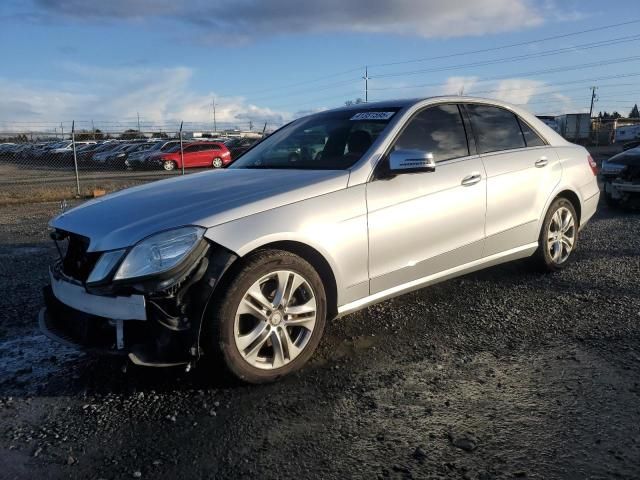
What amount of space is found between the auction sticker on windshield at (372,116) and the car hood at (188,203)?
2.47ft

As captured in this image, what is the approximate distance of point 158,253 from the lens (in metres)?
2.88

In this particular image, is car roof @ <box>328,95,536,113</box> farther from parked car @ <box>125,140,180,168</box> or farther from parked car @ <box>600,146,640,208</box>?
parked car @ <box>125,140,180,168</box>

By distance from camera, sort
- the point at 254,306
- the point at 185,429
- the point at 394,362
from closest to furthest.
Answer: the point at 185,429 < the point at 254,306 < the point at 394,362

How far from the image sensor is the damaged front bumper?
2.85 m

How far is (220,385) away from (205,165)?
26.0m

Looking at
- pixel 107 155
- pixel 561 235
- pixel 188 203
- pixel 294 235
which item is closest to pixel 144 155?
pixel 107 155

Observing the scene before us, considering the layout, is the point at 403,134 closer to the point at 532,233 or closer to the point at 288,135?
the point at 288,135

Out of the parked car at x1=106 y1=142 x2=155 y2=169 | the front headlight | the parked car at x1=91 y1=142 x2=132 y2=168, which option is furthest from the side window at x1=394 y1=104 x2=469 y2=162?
the parked car at x1=91 y1=142 x2=132 y2=168

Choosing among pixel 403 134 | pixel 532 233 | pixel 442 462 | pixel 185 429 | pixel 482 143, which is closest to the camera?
pixel 442 462

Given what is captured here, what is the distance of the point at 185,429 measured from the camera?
2.74 metres

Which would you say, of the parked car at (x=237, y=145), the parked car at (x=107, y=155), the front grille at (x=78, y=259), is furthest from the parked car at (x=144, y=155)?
the front grille at (x=78, y=259)

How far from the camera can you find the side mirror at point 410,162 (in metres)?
3.53

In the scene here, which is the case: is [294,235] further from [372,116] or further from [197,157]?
[197,157]

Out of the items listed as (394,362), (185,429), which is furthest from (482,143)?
(185,429)
